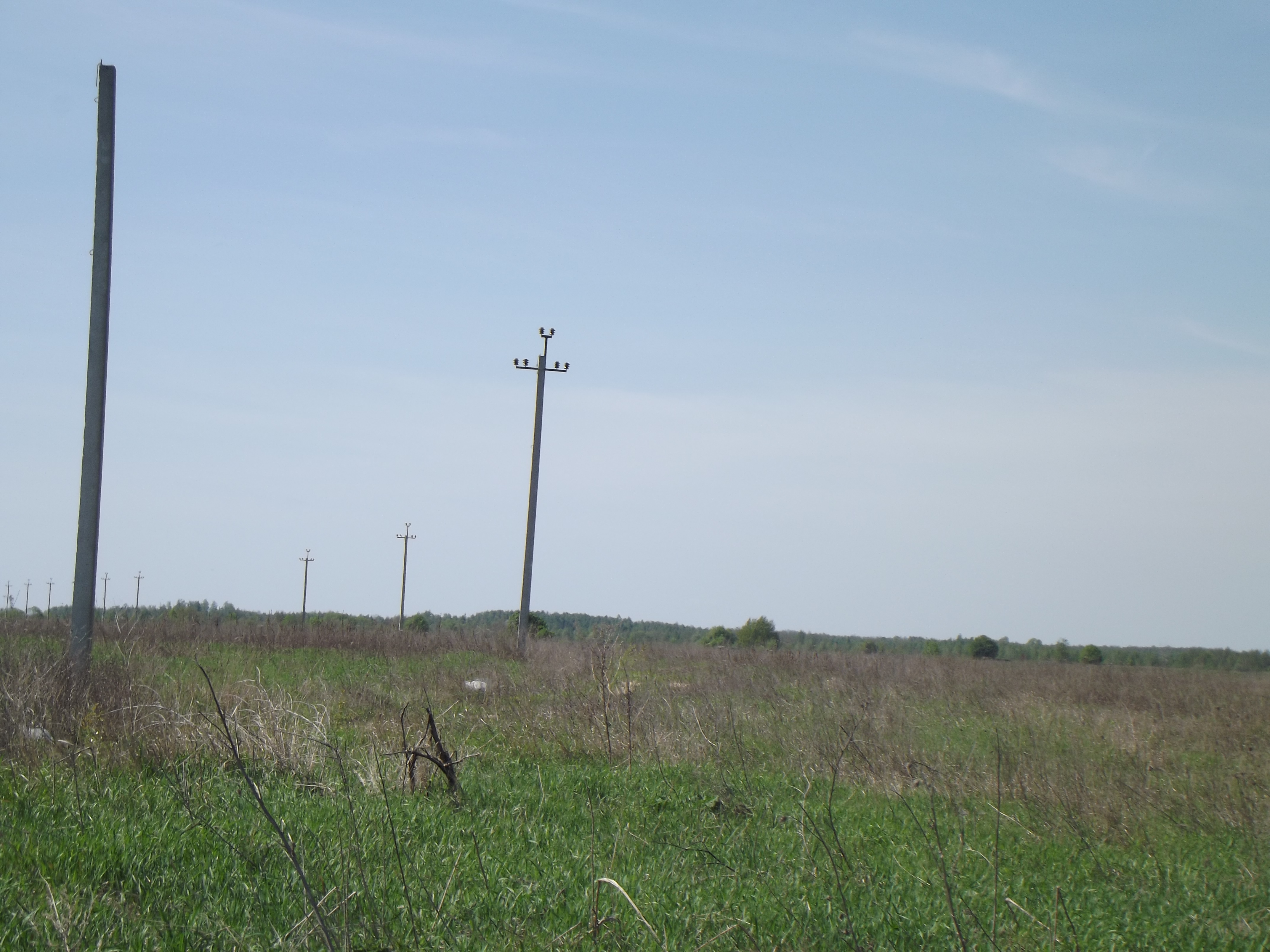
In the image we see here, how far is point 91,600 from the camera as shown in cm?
1035

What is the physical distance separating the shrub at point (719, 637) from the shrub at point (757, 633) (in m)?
0.44

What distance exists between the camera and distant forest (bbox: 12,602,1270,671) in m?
19.5

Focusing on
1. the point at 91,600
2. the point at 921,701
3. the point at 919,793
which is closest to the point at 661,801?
the point at 919,793

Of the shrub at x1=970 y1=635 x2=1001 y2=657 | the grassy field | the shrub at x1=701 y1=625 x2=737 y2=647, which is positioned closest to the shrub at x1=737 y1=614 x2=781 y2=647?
the shrub at x1=701 y1=625 x2=737 y2=647

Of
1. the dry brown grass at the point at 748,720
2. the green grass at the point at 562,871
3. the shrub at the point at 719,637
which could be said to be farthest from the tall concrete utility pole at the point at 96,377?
the shrub at the point at 719,637

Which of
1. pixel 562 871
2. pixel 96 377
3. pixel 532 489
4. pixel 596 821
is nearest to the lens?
pixel 562 871

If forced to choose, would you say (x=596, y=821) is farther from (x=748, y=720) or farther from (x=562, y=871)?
(x=748, y=720)

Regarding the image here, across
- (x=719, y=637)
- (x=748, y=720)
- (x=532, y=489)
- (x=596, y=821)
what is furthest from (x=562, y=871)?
(x=719, y=637)

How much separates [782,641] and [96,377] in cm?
3816

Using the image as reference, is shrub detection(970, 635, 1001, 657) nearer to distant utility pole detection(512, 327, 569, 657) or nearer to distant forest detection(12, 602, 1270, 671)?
distant forest detection(12, 602, 1270, 671)

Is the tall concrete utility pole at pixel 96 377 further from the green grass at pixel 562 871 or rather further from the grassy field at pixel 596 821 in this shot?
the green grass at pixel 562 871

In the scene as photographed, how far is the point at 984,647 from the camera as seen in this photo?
48.0 metres

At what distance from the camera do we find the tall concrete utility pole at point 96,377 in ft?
33.8

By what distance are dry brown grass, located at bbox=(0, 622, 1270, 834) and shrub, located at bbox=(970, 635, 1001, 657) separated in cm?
2867
